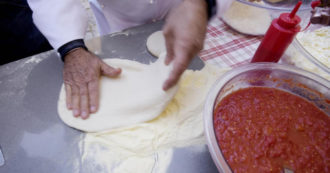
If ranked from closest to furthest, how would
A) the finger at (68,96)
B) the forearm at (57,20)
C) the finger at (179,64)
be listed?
1. the finger at (179,64)
2. the finger at (68,96)
3. the forearm at (57,20)

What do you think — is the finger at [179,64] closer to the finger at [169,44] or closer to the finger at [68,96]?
the finger at [169,44]

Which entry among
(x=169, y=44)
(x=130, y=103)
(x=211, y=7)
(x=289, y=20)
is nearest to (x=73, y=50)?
(x=130, y=103)

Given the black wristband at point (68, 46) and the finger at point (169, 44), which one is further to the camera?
the black wristband at point (68, 46)

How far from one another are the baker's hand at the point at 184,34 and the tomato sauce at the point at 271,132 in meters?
0.25

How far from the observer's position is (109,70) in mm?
923

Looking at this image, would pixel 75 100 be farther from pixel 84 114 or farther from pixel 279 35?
pixel 279 35

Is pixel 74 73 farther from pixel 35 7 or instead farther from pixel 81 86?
pixel 35 7

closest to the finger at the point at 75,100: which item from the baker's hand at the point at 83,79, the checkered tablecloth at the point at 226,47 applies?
the baker's hand at the point at 83,79

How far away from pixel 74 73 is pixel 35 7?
1.26ft

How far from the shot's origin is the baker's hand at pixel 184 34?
0.61m

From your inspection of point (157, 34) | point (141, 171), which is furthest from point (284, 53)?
point (141, 171)

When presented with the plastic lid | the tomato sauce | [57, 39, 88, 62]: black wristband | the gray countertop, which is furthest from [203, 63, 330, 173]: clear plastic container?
[57, 39, 88, 62]: black wristband

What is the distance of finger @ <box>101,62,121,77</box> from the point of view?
0.92m

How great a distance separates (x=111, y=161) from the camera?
0.78 metres
